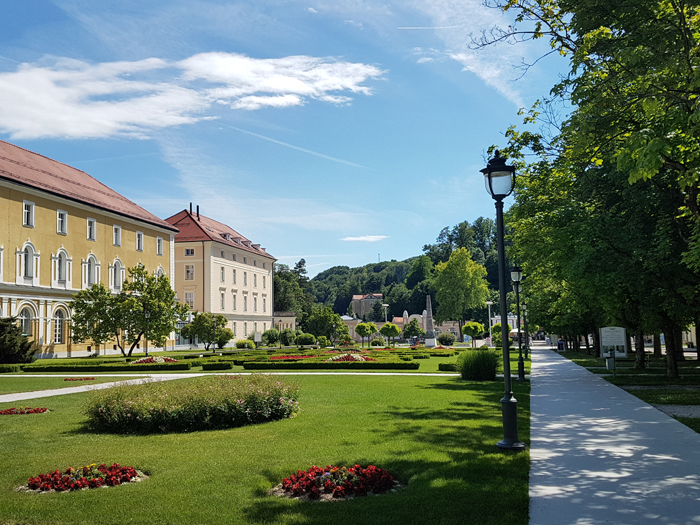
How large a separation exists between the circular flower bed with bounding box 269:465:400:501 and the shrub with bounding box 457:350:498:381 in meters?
14.8

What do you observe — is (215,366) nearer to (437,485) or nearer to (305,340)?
(305,340)

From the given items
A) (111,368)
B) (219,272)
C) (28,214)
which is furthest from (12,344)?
(219,272)

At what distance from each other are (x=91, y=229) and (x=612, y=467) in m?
47.4

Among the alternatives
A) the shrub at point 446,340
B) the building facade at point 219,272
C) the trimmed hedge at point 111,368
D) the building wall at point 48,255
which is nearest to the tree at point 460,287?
the shrub at point 446,340

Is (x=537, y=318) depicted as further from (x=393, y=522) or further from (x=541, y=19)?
(x=393, y=522)

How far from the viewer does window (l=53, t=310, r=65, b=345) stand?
4153 cm

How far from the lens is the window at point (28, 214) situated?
40.3m

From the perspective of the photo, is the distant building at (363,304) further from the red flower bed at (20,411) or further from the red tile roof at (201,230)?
the red flower bed at (20,411)

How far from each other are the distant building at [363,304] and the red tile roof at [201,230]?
7848 centimetres

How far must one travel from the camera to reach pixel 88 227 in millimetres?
46938

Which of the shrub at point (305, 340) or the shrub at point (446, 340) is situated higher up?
the shrub at point (305, 340)

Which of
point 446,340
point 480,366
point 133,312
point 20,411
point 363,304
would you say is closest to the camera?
point 20,411

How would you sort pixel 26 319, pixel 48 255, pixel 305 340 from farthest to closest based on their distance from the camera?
pixel 305 340, pixel 48 255, pixel 26 319

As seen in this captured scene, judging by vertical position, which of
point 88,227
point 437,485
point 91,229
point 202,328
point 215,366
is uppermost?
point 88,227
